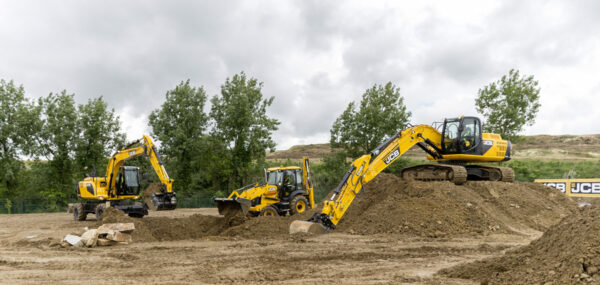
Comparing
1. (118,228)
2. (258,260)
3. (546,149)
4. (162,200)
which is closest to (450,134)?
(258,260)

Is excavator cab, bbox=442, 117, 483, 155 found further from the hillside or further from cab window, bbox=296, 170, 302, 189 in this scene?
the hillside

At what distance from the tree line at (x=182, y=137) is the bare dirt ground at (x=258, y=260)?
20.6m

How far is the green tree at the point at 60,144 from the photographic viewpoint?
3241 cm

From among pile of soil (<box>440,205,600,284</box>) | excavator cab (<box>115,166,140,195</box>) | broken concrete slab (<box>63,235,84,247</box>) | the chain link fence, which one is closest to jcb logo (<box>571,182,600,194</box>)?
pile of soil (<box>440,205,600,284</box>)

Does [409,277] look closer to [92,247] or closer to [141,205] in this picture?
[92,247]

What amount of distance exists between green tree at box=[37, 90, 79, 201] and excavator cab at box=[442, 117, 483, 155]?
27.2 meters

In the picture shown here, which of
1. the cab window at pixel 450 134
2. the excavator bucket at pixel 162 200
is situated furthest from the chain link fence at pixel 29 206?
the cab window at pixel 450 134

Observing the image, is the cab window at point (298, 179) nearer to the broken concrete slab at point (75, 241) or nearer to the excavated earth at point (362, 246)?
the excavated earth at point (362, 246)

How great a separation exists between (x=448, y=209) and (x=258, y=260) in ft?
22.2

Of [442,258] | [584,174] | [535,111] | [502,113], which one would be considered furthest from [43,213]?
[584,174]

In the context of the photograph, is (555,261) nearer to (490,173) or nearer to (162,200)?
(490,173)

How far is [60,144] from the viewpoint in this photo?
32.5 metres

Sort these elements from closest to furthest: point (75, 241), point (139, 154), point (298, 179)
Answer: point (75, 241)
point (298, 179)
point (139, 154)

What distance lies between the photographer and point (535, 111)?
2992 centimetres
